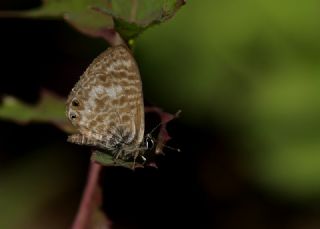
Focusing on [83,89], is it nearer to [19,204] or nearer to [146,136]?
[146,136]

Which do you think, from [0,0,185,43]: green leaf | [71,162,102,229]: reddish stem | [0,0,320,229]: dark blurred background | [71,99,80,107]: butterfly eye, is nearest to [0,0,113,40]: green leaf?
[0,0,185,43]: green leaf

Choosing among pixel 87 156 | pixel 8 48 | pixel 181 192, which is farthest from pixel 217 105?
pixel 8 48

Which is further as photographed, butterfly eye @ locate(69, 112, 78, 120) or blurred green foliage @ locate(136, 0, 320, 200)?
blurred green foliage @ locate(136, 0, 320, 200)

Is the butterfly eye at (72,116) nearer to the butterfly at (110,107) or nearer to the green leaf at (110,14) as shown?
the butterfly at (110,107)

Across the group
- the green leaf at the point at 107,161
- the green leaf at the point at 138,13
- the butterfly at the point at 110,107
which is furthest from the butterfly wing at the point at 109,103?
the green leaf at the point at 107,161

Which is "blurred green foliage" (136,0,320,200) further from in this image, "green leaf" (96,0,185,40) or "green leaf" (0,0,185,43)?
"green leaf" (96,0,185,40)

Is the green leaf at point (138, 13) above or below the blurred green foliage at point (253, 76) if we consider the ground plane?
above
